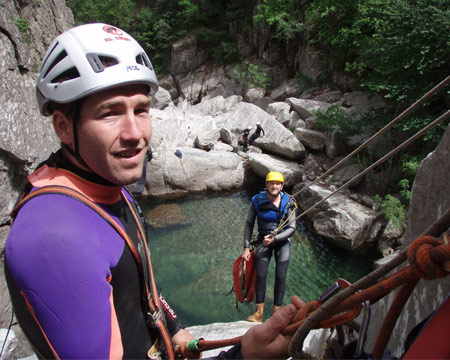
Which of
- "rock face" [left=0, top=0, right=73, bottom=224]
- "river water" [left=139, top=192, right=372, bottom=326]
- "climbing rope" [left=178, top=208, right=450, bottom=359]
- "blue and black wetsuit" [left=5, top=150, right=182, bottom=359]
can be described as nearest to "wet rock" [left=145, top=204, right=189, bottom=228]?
"river water" [left=139, top=192, right=372, bottom=326]

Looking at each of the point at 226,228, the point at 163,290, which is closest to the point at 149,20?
the point at 226,228

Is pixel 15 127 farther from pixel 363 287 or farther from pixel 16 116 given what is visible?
pixel 363 287

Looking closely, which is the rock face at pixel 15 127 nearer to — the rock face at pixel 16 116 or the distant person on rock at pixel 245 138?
the rock face at pixel 16 116

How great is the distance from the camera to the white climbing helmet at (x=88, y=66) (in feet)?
3.49

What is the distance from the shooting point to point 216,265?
634 cm

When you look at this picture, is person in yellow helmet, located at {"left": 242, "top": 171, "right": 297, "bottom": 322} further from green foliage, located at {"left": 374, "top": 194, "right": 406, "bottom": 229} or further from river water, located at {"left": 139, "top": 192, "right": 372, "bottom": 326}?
green foliage, located at {"left": 374, "top": 194, "right": 406, "bottom": 229}

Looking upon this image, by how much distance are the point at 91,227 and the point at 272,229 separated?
3366 millimetres

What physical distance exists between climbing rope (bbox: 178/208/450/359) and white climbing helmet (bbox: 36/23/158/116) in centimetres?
113

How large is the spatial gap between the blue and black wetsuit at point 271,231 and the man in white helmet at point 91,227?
8.90 ft

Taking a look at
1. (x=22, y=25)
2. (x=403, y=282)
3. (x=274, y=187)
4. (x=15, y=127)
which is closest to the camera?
(x=403, y=282)

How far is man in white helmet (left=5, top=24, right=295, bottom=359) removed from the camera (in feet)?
2.68

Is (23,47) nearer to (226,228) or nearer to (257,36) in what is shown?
(226,228)

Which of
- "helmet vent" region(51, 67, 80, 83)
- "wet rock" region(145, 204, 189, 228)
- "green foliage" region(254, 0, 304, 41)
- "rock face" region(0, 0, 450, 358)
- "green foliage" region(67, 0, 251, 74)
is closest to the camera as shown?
"helmet vent" region(51, 67, 80, 83)

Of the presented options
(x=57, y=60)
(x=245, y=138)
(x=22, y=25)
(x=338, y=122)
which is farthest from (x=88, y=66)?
(x=245, y=138)
